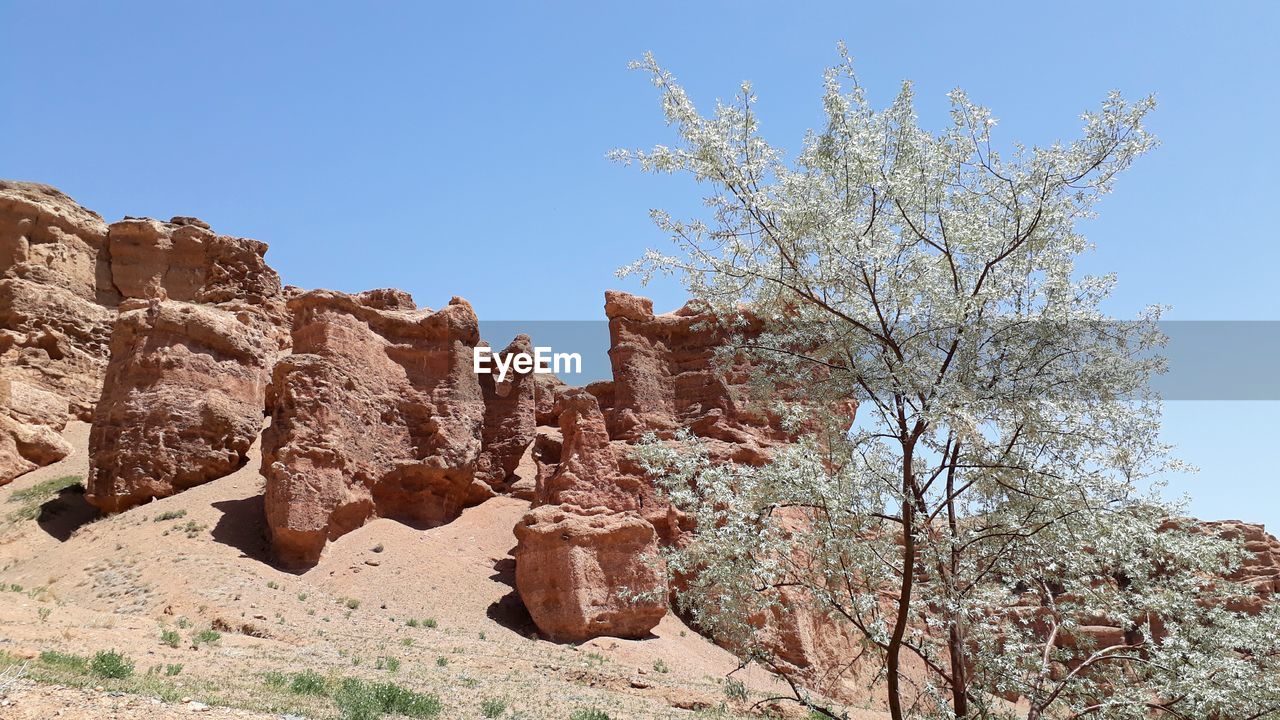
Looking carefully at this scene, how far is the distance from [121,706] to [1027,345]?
35.1 ft

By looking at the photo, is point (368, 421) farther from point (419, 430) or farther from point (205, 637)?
point (205, 637)

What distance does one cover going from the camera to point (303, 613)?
1967 centimetres

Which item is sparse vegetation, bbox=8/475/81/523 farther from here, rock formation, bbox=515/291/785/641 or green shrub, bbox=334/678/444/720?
green shrub, bbox=334/678/444/720

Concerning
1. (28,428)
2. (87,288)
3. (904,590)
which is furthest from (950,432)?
(87,288)

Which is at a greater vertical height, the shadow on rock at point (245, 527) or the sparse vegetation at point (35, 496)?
the sparse vegetation at point (35, 496)

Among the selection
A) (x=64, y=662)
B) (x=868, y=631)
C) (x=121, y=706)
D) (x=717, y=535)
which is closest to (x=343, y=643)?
(x=64, y=662)

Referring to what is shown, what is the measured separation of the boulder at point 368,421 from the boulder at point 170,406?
10.2ft

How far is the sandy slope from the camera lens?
13734mm

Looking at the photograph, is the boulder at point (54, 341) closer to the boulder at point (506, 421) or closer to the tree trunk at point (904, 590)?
the boulder at point (506, 421)

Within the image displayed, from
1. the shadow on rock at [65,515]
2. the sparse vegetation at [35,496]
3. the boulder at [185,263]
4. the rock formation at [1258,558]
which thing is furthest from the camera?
the boulder at [185,263]

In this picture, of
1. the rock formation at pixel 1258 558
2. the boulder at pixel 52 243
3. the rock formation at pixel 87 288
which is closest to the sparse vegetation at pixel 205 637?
the rock formation at pixel 87 288

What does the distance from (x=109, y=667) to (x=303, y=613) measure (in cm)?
902

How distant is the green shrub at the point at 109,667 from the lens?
35.3 feet

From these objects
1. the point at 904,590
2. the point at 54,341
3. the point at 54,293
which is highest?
the point at 54,293
